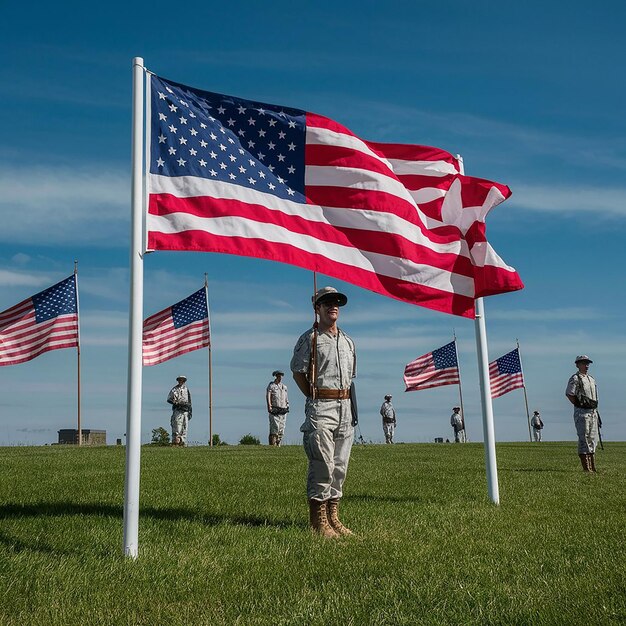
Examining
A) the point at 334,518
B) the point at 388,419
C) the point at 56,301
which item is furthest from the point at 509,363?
the point at 334,518

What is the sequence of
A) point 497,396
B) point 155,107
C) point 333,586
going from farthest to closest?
point 497,396 → point 155,107 → point 333,586

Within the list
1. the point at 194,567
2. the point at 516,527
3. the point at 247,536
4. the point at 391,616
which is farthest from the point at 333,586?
the point at 516,527

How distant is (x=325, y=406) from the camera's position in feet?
26.3

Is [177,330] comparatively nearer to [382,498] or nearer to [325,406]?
[382,498]

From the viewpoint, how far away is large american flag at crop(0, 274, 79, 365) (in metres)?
24.3

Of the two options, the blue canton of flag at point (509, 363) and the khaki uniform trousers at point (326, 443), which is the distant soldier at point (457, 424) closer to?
the blue canton of flag at point (509, 363)

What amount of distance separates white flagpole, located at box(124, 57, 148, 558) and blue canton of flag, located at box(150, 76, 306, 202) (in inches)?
7.3

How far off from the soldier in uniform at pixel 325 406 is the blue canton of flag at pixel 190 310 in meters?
18.7

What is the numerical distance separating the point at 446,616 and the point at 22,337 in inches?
869

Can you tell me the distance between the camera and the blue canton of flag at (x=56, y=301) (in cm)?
2494

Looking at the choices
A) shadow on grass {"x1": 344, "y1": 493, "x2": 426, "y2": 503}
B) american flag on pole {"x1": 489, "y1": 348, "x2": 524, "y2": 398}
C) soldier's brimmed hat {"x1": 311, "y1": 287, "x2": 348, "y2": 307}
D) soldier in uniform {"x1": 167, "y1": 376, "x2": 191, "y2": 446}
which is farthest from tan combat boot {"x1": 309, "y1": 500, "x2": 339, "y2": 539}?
american flag on pole {"x1": 489, "y1": 348, "x2": 524, "y2": 398}

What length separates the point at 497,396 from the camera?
3366 cm

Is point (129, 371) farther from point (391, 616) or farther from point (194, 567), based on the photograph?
point (391, 616)

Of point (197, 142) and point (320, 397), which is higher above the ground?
point (197, 142)
